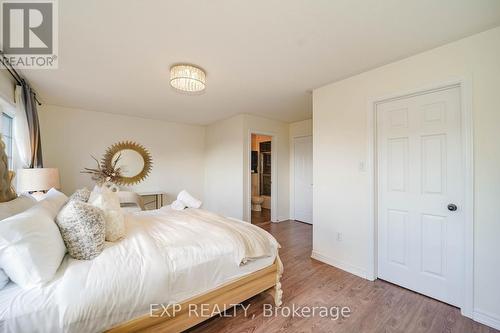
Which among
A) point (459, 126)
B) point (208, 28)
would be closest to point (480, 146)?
point (459, 126)

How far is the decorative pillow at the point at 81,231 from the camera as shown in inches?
49.9

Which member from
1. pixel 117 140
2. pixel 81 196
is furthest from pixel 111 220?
pixel 117 140

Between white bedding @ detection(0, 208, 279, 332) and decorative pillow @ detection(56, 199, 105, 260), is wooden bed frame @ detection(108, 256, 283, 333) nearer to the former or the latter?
white bedding @ detection(0, 208, 279, 332)

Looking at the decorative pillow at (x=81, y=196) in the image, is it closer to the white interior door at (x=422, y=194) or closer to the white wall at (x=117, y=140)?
the white wall at (x=117, y=140)

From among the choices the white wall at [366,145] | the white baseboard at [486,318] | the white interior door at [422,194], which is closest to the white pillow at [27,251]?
the white wall at [366,145]

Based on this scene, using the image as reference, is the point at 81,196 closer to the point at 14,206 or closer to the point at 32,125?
the point at 14,206

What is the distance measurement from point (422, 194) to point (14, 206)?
349 cm

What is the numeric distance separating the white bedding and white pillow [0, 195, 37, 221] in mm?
466

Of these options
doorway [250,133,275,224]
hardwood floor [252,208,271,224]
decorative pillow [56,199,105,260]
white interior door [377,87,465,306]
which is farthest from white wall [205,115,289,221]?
decorative pillow [56,199,105,260]

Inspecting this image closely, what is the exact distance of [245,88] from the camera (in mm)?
2844

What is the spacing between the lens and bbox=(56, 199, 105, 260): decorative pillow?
4.16 feet

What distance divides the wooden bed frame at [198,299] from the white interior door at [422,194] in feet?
4.76

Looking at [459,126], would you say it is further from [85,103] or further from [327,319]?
[85,103]

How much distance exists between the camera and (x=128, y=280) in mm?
1162
